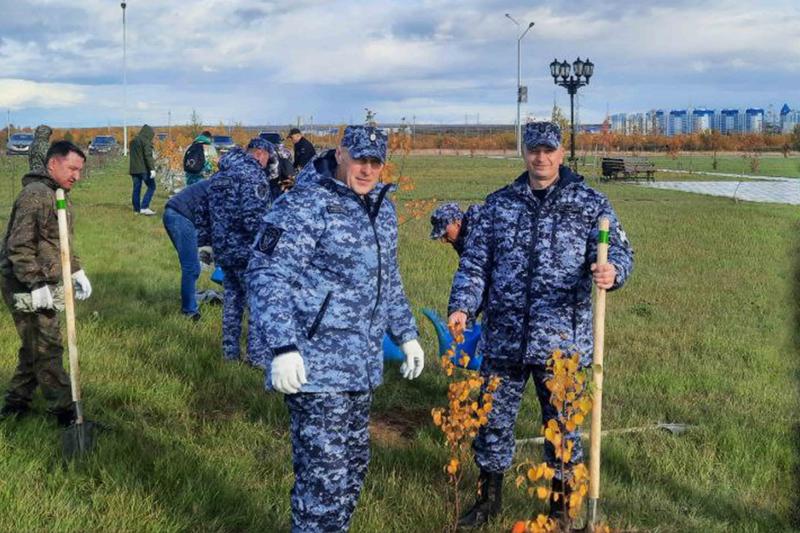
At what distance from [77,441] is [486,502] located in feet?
7.41

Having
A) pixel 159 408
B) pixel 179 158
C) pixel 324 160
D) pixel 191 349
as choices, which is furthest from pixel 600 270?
pixel 179 158

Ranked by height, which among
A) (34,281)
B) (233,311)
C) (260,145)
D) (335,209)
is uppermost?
(260,145)

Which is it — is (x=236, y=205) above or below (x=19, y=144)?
below

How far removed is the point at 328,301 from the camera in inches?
119

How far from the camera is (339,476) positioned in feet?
10.1

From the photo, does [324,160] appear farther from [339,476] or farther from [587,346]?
[587,346]

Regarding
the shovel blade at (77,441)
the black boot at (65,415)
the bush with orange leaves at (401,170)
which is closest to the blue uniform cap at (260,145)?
→ the bush with orange leaves at (401,170)

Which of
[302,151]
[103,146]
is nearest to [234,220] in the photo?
[302,151]

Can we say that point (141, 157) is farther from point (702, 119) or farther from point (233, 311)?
point (702, 119)

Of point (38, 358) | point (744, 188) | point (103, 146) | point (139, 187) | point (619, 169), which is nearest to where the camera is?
point (38, 358)

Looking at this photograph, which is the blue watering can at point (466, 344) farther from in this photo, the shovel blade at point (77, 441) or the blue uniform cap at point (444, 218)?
the shovel blade at point (77, 441)

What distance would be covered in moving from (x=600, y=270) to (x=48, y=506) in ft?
8.98

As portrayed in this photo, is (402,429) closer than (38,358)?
No

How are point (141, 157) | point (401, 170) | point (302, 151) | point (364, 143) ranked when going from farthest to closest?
point (141, 157)
point (401, 170)
point (302, 151)
point (364, 143)
